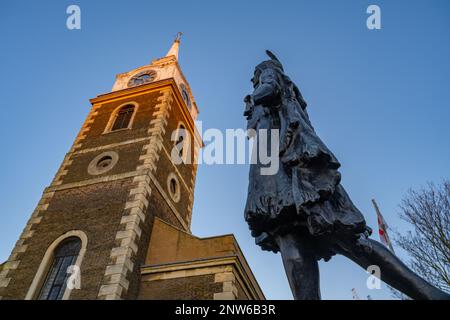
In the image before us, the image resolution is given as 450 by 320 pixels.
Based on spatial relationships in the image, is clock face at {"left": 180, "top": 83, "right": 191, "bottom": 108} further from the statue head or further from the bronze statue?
the bronze statue

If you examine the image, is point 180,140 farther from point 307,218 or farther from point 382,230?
point 307,218

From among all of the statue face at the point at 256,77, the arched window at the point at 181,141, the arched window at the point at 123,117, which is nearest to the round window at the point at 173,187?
the arched window at the point at 181,141

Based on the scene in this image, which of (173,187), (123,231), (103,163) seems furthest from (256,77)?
(173,187)

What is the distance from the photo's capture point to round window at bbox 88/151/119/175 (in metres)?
14.5

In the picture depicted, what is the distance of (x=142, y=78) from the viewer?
21547mm

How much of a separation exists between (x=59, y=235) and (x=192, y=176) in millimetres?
8530

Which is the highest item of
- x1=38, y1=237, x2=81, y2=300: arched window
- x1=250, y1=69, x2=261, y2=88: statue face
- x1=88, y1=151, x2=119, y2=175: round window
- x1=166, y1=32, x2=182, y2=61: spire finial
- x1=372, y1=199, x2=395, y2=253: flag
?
x1=166, y1=32, x2=182, y2=61: spire finial

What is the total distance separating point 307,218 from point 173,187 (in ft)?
44.3

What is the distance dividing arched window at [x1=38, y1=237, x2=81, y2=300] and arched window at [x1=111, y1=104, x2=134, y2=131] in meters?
7.00

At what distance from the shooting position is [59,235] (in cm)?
1216

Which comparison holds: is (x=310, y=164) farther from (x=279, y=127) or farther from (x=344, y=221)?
(x=279, y=127)

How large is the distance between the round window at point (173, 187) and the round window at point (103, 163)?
249 cm

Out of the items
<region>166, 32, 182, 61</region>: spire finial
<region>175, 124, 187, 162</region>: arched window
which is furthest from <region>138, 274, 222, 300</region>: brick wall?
<region>166, 32, 182, 61</region>: spire finial
